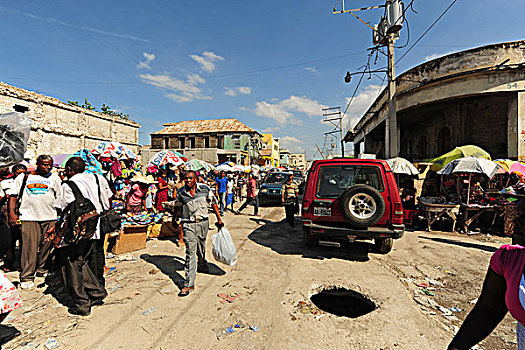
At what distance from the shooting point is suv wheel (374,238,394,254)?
5.68 meters

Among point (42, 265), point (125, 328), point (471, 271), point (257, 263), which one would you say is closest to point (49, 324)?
point (125, 328)

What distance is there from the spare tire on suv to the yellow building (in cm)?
4396

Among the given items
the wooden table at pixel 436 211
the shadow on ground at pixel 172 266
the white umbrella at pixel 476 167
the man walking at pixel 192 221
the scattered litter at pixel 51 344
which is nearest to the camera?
the scattered litter at pixel 51 344

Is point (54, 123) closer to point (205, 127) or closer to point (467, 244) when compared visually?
point (205, 127)

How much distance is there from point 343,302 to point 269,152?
179 feet

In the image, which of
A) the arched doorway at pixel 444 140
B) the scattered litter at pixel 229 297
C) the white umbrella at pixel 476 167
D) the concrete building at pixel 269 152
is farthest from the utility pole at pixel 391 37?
the concrete building at pixel 269 152

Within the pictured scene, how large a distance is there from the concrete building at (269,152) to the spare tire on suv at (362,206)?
45328mm

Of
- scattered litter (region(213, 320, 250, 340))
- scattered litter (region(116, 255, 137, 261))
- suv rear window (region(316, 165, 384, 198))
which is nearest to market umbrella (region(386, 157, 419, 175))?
suv rear window (region(316, 165, 384, 198))

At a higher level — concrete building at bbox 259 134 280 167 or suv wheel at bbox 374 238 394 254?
concrete building at bbox 259 134 280 167

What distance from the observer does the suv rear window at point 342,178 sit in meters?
5.53

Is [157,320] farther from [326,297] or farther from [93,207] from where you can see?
[326,297]

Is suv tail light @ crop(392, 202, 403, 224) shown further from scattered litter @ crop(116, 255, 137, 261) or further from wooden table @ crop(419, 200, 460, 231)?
scattered litter @ crop(116, 255, 137, 261)

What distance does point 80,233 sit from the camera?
323 centimetres

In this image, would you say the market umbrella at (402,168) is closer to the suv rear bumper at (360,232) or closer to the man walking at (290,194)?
the man walking at (290,194)
